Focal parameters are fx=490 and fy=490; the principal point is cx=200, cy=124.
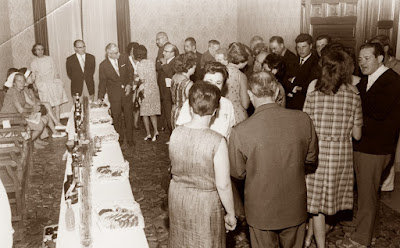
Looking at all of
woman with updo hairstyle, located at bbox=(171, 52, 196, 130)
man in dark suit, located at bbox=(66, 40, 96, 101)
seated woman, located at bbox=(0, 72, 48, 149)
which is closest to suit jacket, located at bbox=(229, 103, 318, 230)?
woman with updo hairstyle, located at bbox=(171, 52, 196, 130)

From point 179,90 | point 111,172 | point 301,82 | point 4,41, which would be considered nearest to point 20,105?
point 179,90

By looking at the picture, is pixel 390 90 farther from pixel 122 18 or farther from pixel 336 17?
pixel 122 18

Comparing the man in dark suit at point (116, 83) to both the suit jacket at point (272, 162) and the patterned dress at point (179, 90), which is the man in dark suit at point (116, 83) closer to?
the patterned dress at point (179, 90)

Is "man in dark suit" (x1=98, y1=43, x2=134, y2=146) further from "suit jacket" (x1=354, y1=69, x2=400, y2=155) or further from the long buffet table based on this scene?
"suit jacket" (x1=354, y1=69, x2=400, y2=155)

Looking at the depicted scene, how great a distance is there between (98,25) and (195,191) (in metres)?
8.21

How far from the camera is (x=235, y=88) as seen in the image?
4574 millimetres

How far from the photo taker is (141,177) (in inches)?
236

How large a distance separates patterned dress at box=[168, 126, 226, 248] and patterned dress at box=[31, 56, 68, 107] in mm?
6384

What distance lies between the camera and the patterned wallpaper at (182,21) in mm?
10531

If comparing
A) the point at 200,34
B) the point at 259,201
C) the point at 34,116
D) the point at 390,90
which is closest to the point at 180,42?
the point at 200,34

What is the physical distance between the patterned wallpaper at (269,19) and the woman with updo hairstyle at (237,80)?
3.29 metres

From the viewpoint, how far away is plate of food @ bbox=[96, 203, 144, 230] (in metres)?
2.76

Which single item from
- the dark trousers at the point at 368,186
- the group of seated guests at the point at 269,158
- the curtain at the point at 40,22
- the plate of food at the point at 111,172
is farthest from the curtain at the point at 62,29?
the dark trousers at the point at 368,186

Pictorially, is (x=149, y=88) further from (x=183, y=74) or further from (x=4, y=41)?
(x=4, y=41)
